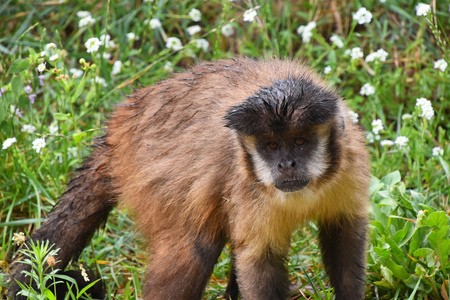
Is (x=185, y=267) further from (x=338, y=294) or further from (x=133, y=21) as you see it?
(x=133, y=21)

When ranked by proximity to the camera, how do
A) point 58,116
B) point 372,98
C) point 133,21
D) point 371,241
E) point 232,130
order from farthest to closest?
1. point 133,21
2. point 372,98
3. point 58,116
4. point 371,241
5. point 232,130

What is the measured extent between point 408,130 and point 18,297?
10.6ft

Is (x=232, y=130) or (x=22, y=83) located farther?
(x=22, y=83)

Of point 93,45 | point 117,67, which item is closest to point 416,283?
point 93,45

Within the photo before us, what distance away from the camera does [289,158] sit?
3.40 m

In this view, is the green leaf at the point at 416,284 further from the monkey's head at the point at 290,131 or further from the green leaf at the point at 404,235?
the monkey's head at the point at 290,131

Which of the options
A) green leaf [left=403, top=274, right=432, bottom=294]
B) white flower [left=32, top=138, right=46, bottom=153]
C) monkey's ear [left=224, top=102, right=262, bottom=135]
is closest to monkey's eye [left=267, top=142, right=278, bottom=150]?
monkey's ear [left=224, top=102, right=262, bottom=135]

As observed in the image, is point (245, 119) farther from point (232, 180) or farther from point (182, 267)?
point (182, 267)

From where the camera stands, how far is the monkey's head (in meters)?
3.34

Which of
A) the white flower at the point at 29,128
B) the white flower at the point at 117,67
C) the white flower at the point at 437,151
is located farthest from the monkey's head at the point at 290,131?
the white flower at the point at 117,67

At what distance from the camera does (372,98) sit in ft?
19.8

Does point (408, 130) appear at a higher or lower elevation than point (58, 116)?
lower

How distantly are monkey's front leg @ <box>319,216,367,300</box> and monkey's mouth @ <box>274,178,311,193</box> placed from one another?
0.50 metres

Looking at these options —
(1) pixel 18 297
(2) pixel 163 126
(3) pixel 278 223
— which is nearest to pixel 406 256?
(3) pixel 278 223
